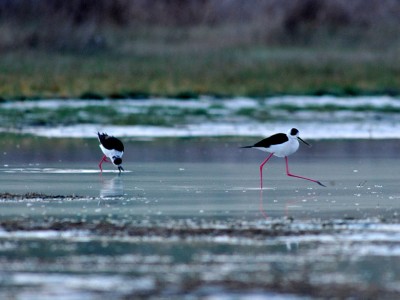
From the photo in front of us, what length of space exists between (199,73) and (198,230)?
30.9 metres

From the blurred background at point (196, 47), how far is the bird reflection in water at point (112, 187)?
16.9 m

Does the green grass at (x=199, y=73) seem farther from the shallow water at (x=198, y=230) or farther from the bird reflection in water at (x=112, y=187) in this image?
the bird reflection in water at (x=112, y=187)

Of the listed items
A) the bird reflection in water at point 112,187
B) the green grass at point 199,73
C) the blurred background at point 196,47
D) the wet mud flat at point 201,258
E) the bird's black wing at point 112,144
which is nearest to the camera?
the wet mud flat at point 201,258

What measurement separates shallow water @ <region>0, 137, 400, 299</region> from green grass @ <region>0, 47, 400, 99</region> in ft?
54.1

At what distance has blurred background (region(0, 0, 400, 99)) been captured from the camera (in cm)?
3809

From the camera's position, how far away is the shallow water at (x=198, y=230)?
9.73m

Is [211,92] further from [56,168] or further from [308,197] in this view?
[308,197]

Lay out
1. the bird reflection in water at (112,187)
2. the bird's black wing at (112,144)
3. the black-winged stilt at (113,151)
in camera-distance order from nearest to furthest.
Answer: the bird reflection in water at (112,187) < the black-winged stilt at (113,151) < the bird's black wing at (112,144)

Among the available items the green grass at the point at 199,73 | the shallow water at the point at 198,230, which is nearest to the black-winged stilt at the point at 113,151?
the shallow water at the point at 198,230

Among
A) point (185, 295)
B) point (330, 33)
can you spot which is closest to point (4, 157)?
point (185, 295)

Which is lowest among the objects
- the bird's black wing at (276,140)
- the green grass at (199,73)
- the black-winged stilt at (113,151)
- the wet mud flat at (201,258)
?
the wet mud flat at (201,258)

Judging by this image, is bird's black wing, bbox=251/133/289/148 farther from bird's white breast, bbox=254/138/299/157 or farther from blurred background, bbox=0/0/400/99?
blurred background, bbox=0/0/400/99

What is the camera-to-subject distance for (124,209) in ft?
45.0

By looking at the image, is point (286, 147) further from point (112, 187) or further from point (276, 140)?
point (112, 187)
